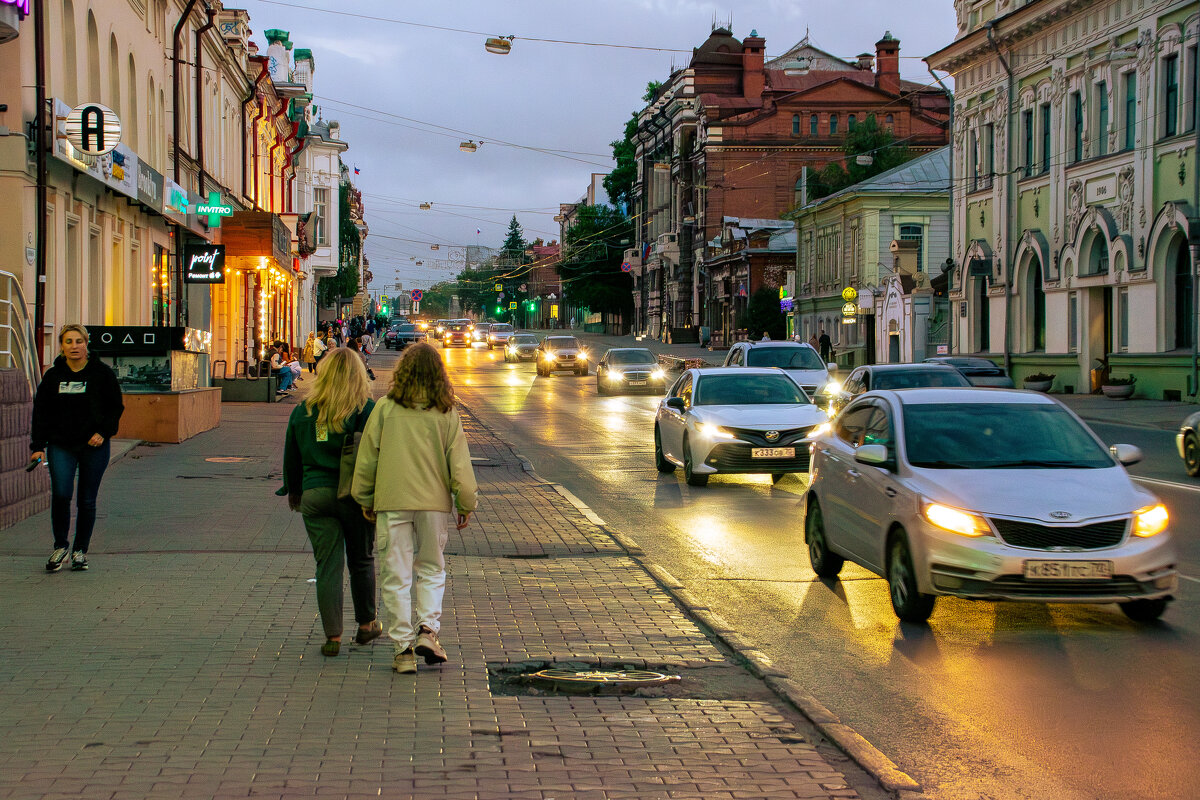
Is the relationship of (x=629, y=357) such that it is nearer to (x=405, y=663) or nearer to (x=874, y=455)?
(x=874, y=455)

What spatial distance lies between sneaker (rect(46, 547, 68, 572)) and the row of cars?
5.71m

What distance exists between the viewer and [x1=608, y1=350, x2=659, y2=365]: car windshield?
42.4m

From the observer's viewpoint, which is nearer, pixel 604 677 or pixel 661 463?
pixel 604 677

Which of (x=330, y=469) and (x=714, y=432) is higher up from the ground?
(x=330, y=469)

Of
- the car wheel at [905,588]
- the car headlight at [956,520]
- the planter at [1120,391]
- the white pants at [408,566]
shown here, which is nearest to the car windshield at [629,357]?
the planter at [1120,391]

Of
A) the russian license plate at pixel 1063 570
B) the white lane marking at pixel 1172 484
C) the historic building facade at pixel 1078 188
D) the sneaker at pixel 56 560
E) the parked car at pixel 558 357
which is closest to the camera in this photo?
the russian license plate at pixel 1063 570

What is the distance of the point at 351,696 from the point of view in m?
6.20

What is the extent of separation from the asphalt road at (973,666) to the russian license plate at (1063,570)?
410 mm

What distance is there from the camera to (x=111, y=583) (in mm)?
9141

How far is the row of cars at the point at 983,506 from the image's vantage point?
778 cm

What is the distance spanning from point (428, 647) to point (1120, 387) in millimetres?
30269

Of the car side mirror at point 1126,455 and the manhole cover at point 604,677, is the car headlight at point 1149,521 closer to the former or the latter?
the car side mirror at point 1126,455

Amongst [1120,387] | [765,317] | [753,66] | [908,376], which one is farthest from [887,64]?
[908,376]

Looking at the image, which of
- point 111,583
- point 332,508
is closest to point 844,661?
point 332,508
